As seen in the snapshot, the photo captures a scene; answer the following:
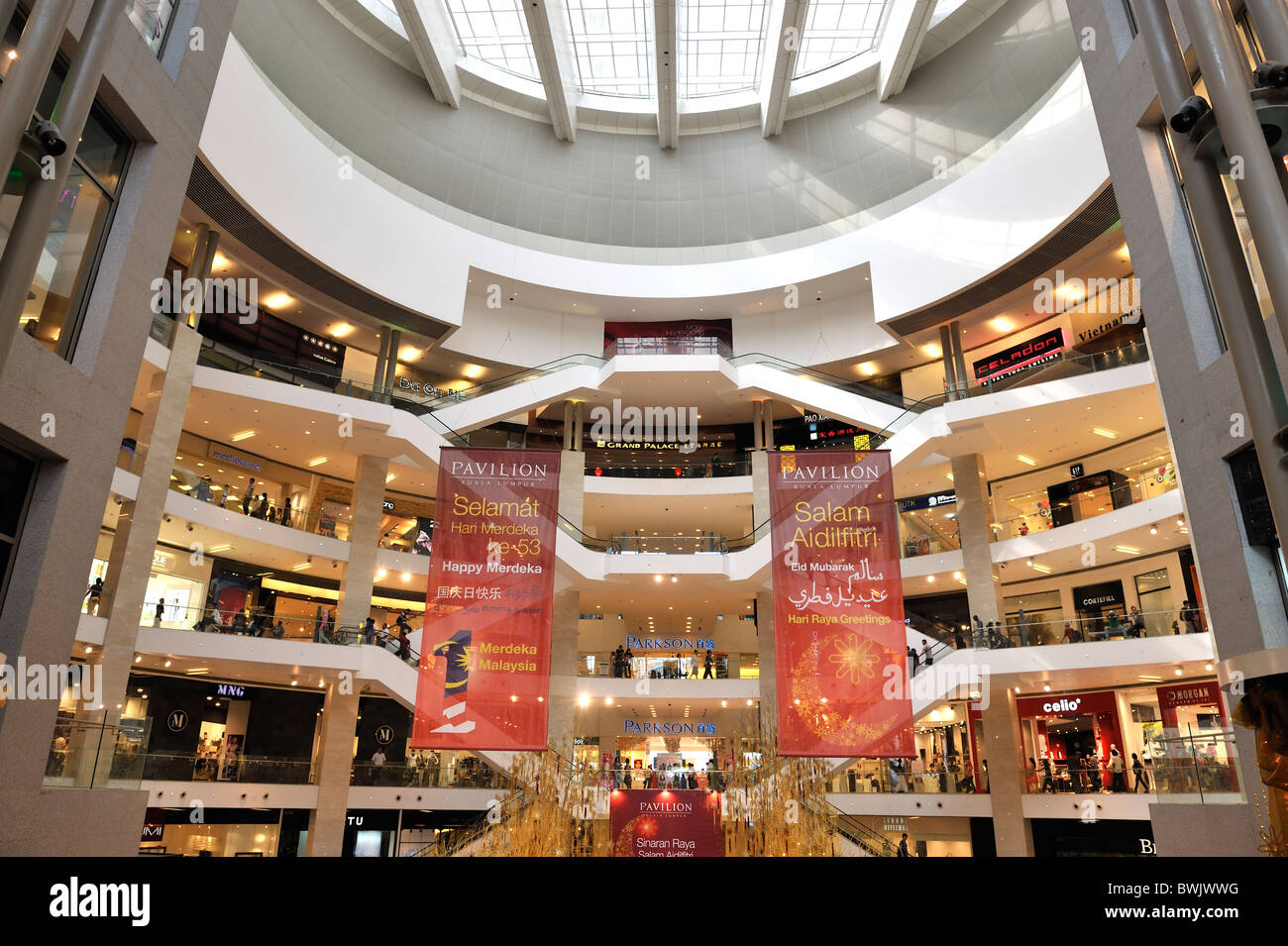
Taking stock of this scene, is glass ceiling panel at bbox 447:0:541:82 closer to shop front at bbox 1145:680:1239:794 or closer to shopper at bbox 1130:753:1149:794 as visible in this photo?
shop front at bbox 1145:680:1239:794

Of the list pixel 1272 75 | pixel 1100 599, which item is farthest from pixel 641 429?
pixel 1272 75

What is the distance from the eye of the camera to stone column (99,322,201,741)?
55.3 feet

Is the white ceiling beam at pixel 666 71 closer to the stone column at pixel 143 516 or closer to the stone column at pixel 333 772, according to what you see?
the stone column at pixel 143 516

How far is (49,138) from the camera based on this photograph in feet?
15.6

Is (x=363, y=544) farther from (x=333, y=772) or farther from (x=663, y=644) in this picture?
(x=663, y=644)

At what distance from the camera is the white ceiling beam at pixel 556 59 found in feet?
80.7

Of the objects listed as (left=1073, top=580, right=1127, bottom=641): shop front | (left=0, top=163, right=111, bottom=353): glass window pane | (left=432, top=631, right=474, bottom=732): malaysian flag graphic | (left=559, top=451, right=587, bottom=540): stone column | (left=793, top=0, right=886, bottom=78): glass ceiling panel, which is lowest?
(left=432, top=631, right=474, bottom=732): malaysian flag graphic

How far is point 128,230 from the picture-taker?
27.7 ft

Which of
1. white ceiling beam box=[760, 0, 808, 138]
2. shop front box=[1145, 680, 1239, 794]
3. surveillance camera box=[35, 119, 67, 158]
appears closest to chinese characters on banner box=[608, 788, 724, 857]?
shop front box=[1145, 680, 1239, 794]

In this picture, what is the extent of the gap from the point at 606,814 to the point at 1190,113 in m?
15.6

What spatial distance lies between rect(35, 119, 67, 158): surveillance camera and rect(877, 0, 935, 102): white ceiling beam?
25.3m

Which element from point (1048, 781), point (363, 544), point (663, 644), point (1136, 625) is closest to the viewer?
point (1136, 625)
